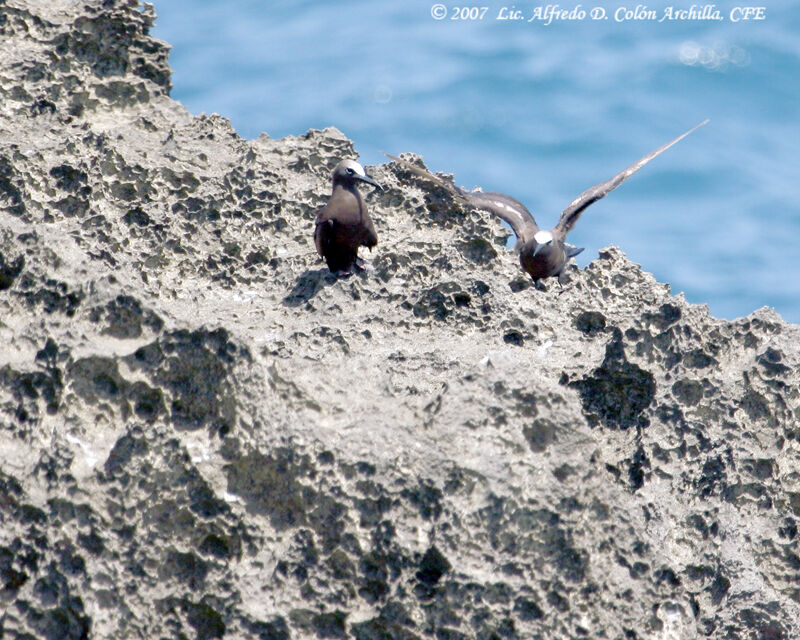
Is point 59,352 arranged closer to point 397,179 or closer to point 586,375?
point 586,375

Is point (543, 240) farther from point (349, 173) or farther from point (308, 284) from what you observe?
point (308, 284)

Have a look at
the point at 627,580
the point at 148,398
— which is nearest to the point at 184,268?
the point at 148,398

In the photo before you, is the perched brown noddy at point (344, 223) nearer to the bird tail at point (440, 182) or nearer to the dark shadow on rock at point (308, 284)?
the dark shadow on rock at point (308, 284)

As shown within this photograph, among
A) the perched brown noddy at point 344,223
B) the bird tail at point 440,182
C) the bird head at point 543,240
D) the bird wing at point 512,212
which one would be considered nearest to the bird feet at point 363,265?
the perched brown noddy at point 344,223

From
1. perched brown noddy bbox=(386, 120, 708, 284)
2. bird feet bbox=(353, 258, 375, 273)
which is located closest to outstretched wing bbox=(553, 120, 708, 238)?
perched brown noddy bbox=(386, 120, 708, 284)

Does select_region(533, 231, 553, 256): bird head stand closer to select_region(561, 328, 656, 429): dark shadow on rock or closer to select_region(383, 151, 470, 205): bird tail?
select_region(383, 151, 470, 205): bird tail

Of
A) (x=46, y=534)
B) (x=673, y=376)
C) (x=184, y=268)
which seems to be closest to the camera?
(x=46, y=534)

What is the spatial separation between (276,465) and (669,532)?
1070 mm

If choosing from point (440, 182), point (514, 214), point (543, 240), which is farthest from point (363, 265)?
point (514, 214)

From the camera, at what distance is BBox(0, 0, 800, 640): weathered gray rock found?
274 centimetres

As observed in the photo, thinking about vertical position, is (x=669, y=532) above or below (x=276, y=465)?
above

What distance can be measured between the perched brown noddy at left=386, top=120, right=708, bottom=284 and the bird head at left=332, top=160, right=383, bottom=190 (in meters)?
0.99

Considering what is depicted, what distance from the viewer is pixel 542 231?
707cm

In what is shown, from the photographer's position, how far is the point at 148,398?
2959mm
